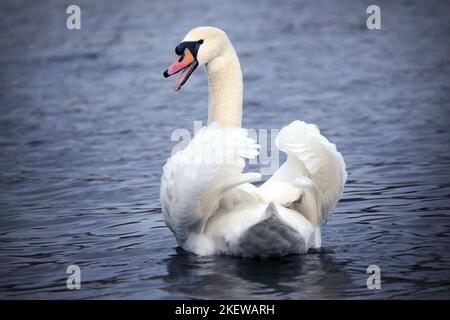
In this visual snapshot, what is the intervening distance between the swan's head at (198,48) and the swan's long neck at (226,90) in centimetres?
8

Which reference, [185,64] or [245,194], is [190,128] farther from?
[245,194]

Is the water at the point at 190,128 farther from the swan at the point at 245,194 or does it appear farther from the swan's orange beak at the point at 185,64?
the swan's orange beak at the point at 185,64

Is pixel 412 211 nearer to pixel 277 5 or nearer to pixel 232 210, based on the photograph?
pixel 232 210

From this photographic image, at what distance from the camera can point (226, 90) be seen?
8.14m

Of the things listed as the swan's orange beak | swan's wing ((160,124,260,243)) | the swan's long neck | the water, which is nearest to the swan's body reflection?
the water

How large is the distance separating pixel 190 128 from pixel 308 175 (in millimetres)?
5601

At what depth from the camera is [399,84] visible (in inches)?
596

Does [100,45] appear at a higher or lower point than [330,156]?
higher

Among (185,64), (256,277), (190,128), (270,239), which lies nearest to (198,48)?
(185,64)

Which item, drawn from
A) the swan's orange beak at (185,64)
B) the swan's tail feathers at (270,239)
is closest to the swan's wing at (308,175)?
the swan's tail feathers at (270,239)

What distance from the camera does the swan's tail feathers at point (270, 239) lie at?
6.90 meters

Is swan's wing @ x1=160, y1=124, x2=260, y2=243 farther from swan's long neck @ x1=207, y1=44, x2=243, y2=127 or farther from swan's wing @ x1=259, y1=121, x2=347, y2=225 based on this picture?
swan's long neck @ x1=207, y1=44, x2=243, y2=127

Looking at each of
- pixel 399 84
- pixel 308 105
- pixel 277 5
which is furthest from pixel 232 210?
pixel 277 5
